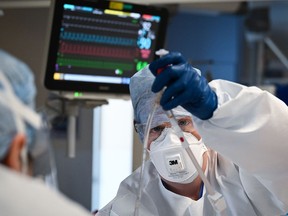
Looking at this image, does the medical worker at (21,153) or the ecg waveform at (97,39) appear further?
the ecg waveform at (97,39)

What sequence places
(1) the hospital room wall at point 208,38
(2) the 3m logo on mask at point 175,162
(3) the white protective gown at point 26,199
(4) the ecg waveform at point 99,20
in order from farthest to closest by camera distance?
(1) the hospital room wall at point 208,38 < (4) the ecg waveform at point 99,20 < (2) the 3m logo on mask at point 175,162 < (3) the white protective gown at point 26,199

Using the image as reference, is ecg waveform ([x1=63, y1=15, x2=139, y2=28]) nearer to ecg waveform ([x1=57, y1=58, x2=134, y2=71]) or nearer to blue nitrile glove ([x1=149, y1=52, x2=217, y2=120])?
ecg waveform ([x1=57, y1=58, x2=134, y2=71])

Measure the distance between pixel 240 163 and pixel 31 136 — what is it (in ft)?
2.12

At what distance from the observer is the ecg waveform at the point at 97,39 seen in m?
1.96

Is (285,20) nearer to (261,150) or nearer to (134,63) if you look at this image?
(134,63)

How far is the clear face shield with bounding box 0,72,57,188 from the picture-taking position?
0.80 meters

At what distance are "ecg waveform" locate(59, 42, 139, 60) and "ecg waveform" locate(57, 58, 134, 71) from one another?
0.09ft

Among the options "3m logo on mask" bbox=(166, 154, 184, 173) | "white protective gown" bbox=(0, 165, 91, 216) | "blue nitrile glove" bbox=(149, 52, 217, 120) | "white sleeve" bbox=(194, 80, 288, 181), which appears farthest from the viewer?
"3m logo on mask" bbox=(166, 154, 184, 173)

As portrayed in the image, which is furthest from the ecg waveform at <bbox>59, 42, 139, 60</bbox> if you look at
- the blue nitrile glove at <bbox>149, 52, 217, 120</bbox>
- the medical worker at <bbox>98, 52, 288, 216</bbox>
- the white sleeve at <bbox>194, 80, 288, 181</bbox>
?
the blue nitrile glove at <bbox>149, 52, 217, 120</bbox>

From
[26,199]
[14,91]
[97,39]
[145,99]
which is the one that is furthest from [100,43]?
[26,199]

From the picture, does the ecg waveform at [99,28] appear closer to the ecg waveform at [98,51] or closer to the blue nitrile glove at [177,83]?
the ecg waveform at [98,51]

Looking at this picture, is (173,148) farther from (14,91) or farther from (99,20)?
(99,20)

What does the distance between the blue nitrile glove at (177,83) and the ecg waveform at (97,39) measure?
34.2 inches

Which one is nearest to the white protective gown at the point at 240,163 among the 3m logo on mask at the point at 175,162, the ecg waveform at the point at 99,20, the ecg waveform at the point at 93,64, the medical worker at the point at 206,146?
the medical worker at the point at 206,146
